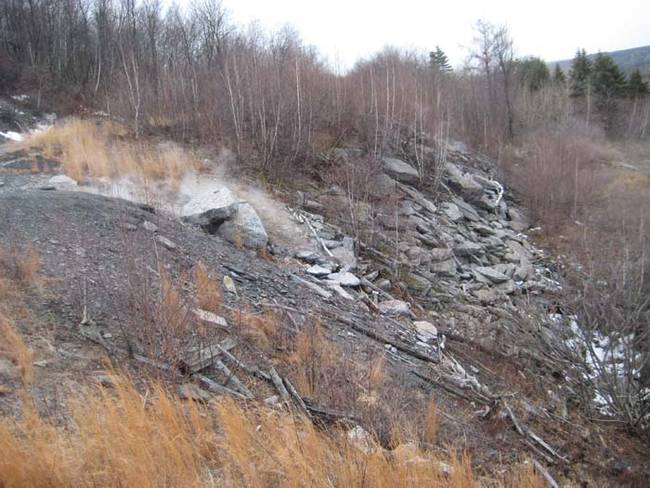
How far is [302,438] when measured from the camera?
2.65 metres

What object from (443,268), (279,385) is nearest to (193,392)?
(279,385)

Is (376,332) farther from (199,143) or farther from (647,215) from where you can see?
(647,215)

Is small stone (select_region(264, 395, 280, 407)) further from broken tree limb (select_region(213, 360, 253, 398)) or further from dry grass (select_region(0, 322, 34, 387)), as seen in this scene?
dry grass (select_region(0, 322, 34, 387))

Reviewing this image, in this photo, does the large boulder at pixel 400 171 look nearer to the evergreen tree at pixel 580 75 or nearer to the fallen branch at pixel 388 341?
the fallen branch at pixel 388 341

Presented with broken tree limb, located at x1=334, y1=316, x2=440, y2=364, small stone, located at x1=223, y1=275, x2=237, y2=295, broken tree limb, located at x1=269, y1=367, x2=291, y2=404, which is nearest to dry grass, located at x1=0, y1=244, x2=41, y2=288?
small stone, located at x1=223, y1=275, x2=237, y2=295

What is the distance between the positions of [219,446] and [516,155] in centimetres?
2332

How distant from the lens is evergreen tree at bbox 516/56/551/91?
35656mm

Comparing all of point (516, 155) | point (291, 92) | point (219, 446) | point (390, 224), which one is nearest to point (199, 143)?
point (291, 92)

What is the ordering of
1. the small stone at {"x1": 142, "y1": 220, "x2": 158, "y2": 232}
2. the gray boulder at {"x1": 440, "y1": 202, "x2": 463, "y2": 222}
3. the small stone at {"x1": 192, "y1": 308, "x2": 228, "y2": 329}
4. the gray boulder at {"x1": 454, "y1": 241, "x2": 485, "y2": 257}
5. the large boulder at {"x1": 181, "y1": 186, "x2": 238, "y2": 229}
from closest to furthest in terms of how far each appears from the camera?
1. the small stone at {"x1": 192, "y1": 308, "x2": 228, "y2": 329}
2. the small stone at {"x1": 142, "y1": 220, "x2": 158, "y2": 232}
3. the large boulder at {"x1": 181, "y1": 186, "x2": 238, "y2": 229}
4. the gray boulder at {"x1": 454, "y1": 241, "x2": 485, "y2": 257}
5. the gray boulder at {"x1": 440, "y1": 202, "x2": 463, "y2": 222}

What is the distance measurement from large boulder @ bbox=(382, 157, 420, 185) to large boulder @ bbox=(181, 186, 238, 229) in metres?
6.18

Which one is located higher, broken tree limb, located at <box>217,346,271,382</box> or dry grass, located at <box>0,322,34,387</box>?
dry grass, located at <box>0,322,34,387</box>

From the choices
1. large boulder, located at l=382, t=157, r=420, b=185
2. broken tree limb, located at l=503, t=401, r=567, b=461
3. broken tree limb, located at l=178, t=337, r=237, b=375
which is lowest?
broken tree limb, located at l=503, t=401, r=567, b=461

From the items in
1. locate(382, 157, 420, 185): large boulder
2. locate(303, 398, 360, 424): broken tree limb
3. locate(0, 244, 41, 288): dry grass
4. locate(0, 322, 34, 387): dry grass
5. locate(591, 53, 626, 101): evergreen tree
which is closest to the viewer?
locate(0, 322, 34, 387): dry grass

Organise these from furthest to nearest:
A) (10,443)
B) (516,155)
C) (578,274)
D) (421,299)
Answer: (516,155) → (578,274) → (421,299) → (10,443)
